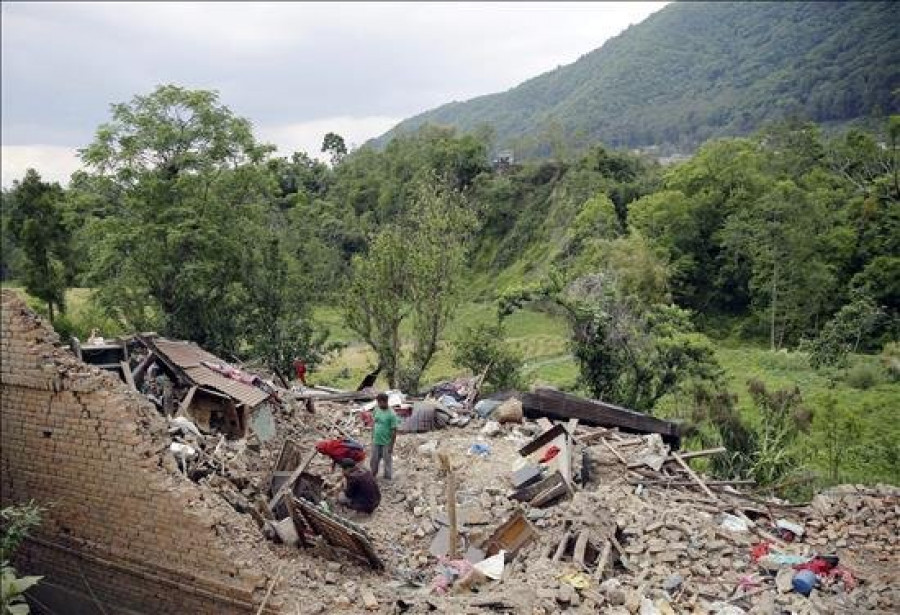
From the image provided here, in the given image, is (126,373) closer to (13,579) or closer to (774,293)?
(13,579)

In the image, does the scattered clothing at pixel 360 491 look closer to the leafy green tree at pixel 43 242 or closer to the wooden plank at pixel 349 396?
the wooden plank at pixel 349 396

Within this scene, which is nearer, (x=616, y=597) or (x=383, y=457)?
(x=616, y=597)

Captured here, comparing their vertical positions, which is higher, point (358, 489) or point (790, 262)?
point (358, 489)

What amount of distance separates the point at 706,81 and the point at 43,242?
107230 millimetres

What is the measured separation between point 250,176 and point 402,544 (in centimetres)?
1114

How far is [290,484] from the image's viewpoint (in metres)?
8.62

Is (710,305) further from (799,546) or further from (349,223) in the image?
(799,546)

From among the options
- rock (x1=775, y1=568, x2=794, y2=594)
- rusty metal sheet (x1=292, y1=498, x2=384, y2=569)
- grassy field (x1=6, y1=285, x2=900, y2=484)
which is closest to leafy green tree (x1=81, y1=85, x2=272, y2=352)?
grassy field (x1=6, y1=285, x2=900, y2=484)

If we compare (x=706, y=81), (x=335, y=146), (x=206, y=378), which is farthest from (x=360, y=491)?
(x=706, y=81)

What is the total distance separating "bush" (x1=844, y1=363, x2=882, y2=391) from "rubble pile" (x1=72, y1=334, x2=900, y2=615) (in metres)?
11.9

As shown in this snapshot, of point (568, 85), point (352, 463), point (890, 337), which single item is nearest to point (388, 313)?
point (352, 463)

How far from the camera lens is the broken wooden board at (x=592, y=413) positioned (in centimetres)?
1245

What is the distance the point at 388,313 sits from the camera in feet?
55.2

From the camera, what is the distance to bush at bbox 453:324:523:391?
16.6 meters
